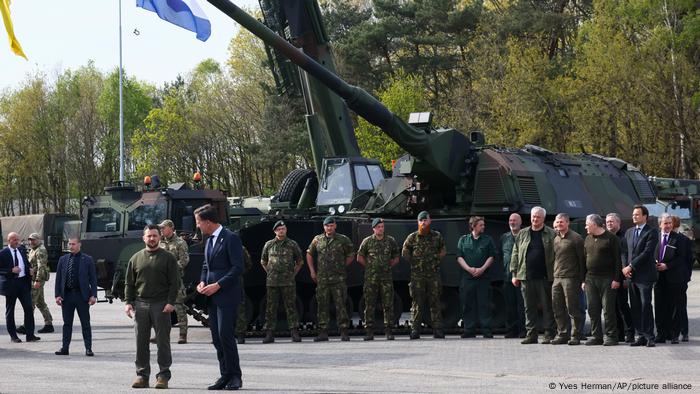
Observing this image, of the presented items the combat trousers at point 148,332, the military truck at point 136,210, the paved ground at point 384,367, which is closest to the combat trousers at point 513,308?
the paved ground at point 384,367

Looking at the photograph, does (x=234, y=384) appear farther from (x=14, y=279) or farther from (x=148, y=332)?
(x=14, y=279)

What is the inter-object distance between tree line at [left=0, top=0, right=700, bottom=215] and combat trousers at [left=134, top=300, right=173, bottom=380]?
33.5 meters

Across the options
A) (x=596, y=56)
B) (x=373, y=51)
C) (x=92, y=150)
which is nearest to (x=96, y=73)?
(x=92, y=150)

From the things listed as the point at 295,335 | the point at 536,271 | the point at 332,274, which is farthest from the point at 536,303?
the point at 295,335

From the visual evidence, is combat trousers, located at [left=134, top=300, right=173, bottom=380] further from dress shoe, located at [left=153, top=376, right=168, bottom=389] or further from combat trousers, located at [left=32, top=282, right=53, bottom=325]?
combat trousers, located at [left=32, top=282, right=53, bottom=325]

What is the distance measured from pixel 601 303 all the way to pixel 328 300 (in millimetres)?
3842

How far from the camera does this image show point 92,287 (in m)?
16.7

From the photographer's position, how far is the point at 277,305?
17.9 meters

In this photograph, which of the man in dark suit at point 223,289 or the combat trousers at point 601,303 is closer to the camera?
the man in dark suit at point 223,289

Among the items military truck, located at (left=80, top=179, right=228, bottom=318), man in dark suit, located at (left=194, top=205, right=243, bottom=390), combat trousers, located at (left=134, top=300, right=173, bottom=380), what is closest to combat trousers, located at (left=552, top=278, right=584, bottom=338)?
man in dark suit, located at (left=194, top=205, right=243, bottom=390)

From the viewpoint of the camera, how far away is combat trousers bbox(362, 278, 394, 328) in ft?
58.9

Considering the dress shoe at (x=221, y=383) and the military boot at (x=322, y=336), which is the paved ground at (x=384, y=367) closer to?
the military boot at (x=322, y=336)

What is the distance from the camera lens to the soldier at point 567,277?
53.3 ft

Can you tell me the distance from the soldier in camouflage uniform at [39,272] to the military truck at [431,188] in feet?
10.9
